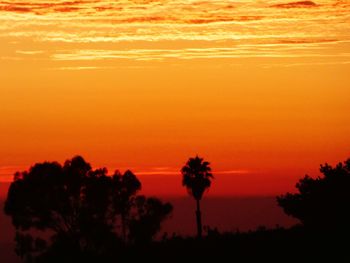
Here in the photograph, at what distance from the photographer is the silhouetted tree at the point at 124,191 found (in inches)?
4311

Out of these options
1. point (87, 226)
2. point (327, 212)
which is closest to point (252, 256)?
point (327, 212)

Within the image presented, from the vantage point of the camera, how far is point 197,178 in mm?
109938

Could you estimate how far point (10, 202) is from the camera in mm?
106250

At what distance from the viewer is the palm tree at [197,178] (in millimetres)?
110062

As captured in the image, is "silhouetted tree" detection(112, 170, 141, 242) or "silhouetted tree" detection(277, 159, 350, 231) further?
"silhouetted tree" detection(112, 170, 141, 242)

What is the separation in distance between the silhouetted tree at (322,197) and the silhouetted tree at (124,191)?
18.3 metres

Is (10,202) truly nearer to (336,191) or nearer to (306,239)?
(336,191)

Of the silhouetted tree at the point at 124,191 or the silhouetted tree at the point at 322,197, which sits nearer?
the silhouetted tree at the point at 322,197

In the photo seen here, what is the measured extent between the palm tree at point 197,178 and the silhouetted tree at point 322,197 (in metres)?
14.4

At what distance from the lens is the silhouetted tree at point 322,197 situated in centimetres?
8488

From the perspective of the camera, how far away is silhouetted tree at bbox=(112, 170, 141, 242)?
110 meters

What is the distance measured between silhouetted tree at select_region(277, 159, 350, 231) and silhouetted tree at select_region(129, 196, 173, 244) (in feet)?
51.8

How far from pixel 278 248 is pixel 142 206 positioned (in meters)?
54.5

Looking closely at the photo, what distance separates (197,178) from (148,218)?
233 inches
